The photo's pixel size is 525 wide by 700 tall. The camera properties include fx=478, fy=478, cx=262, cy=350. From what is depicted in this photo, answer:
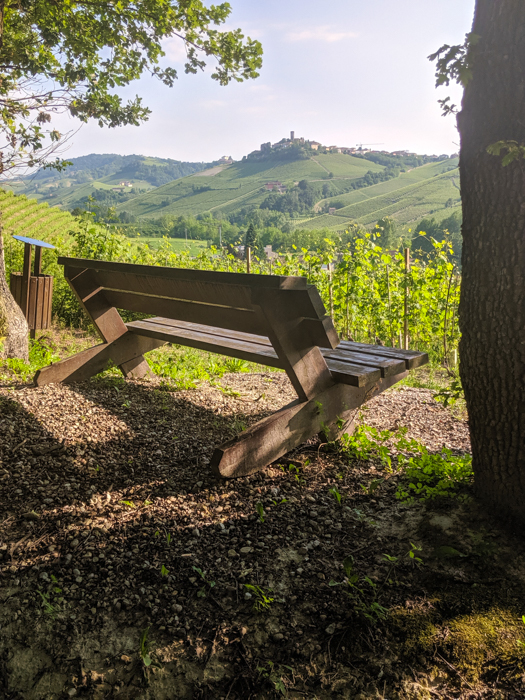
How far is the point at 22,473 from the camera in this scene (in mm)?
2621

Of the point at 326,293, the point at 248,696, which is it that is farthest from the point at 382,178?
the point at 248,696

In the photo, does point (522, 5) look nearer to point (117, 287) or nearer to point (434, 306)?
point (117, 287)

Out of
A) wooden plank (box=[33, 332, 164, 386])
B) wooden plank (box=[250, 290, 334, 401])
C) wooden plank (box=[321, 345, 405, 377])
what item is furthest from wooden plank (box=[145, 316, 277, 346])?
wooden plank (box=[250, 290, 334, 401])

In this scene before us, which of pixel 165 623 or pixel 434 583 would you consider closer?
pixel 165 623

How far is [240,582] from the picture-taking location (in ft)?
6.17

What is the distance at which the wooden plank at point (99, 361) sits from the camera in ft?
13.0

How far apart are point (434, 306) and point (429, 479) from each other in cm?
487

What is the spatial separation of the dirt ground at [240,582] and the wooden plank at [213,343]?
2.14 feet

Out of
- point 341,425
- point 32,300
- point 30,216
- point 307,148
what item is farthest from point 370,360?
point 307,148

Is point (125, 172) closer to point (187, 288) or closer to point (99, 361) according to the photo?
point (99, 361)

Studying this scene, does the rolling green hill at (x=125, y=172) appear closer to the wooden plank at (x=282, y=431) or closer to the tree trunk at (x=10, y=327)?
the tree trunk at (x=10, y=327)

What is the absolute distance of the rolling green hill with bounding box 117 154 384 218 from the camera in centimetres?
11175

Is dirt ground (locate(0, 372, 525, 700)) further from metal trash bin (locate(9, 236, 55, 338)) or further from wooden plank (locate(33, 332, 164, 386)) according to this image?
metal trash bin (locate(9, 236, 55, 338))

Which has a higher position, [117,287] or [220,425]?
[117,287]
